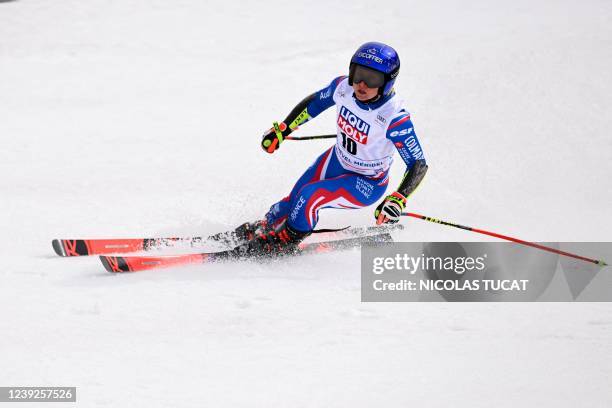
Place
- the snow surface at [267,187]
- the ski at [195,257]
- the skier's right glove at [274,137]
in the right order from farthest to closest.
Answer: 1. the skier's right glove at [274,137]
2. the ski at [195,257]
3. the snow surface at [267,187]

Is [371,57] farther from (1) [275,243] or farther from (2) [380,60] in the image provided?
(1) [275,243]

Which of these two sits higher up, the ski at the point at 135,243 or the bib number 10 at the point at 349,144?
the bib number 10 at the point at 349,144

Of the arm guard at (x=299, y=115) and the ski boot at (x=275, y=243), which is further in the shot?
the arm guard at (x=299, y=115)

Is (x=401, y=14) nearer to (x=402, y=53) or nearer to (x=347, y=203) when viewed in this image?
(x=402, y=53)

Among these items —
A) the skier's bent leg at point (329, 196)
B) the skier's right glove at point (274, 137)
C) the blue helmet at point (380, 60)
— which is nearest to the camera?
the blue helmet at point (380, 60)

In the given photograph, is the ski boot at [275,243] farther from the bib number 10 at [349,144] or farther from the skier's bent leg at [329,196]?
the bib number 10 at [349,144]

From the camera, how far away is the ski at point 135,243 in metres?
5.68

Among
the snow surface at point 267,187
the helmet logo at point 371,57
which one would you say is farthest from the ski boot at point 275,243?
the helmet logo at point 371,57

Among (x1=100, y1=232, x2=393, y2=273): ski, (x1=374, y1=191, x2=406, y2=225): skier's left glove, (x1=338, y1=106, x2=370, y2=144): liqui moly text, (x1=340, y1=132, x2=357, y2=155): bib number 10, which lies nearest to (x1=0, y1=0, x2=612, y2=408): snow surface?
(x1=100, y1=232, x2=393, y2=273): ski

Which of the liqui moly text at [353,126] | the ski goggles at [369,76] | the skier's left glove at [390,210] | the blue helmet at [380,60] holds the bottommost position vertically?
the skier's left glove at [390,210]

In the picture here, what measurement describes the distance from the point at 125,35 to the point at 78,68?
6.51 ft

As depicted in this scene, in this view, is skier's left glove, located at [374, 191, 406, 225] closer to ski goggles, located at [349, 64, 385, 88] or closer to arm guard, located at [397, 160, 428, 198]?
arm guard, located at [397, 160, 428, 198]

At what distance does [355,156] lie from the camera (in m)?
5.65

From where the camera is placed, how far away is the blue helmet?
511 cm
